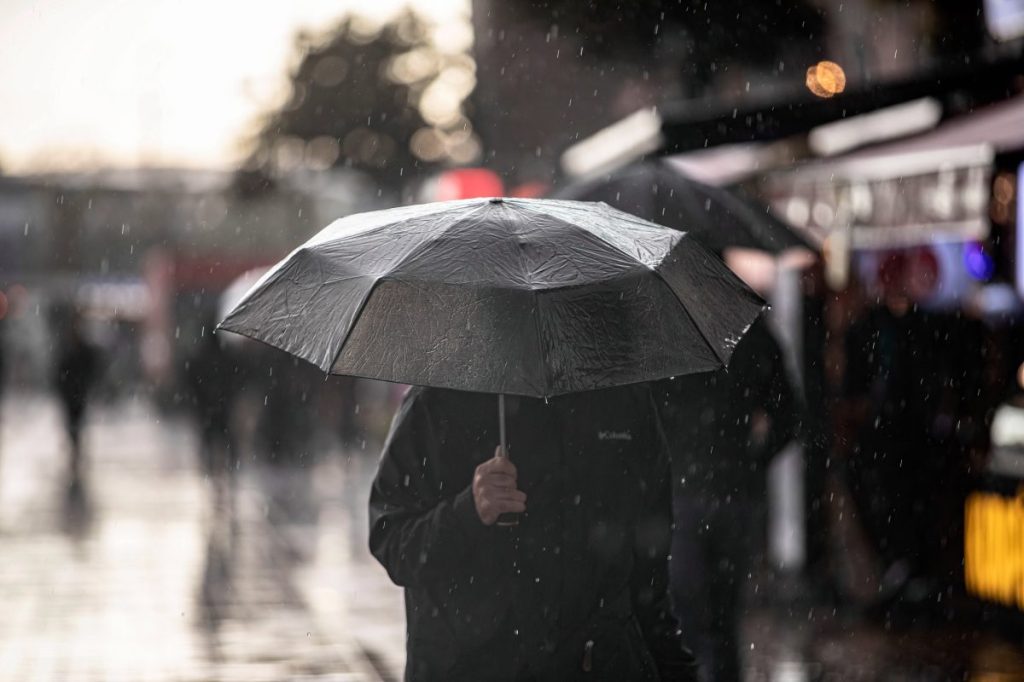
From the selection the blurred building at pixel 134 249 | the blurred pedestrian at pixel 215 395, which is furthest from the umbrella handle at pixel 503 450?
the blurred building at pixel 134 249

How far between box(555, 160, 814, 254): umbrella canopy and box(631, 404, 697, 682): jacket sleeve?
7.59 feet

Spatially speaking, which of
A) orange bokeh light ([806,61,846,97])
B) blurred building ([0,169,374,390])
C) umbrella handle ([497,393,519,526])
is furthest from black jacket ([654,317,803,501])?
blurred building ([0,169,374,390])

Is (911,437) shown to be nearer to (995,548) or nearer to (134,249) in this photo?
(995,548)

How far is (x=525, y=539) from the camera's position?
12.5ft

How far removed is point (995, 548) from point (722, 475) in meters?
2.95

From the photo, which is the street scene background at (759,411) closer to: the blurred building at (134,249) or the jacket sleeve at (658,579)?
the jacket sleeve at (658,579)

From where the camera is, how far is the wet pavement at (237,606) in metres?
8.08

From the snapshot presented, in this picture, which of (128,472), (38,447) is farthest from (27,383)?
(128,472)

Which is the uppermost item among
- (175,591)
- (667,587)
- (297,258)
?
(297,258)

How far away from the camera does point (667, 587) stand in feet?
13.5

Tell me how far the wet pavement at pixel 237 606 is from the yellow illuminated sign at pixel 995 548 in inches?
10.9

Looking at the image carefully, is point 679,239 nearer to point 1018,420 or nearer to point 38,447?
point 1018,420

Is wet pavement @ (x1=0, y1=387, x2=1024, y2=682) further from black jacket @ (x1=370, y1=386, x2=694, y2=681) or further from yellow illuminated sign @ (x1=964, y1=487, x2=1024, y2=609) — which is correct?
black jacket @ (x1=370, y1=386, x2=694, y2=681)

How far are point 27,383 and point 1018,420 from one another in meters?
46.7
